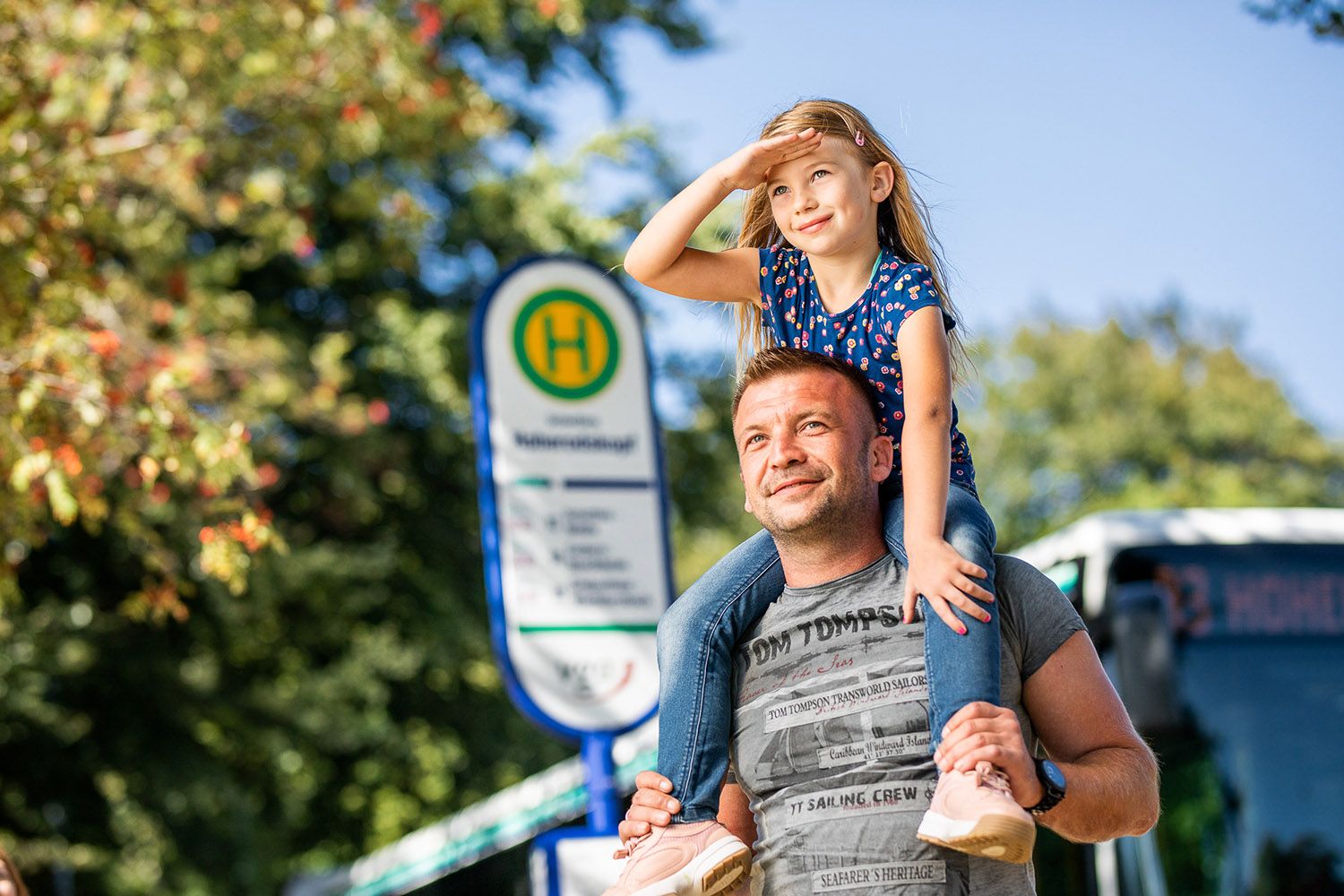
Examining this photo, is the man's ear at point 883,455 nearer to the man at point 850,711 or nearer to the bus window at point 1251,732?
the man at point 850,711

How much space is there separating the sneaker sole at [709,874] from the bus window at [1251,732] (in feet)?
14.5

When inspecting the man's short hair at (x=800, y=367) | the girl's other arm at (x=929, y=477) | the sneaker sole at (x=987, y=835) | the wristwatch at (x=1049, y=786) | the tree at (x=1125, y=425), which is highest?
the tree at (x=1125, y=425)

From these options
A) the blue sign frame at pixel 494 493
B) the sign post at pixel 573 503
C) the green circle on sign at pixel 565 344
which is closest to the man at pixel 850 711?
the sign post at pixel 573 503

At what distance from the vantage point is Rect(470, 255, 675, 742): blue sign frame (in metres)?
6.00

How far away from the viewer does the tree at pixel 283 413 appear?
31.4ft

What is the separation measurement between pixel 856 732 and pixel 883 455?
0.54 metres

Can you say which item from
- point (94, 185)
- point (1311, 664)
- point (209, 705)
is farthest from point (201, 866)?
point (1311, 664)

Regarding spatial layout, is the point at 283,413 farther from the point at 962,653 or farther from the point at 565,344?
the point at 962,653

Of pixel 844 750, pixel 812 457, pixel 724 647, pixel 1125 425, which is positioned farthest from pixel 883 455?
pixel 1125 425

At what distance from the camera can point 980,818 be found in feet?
8.26

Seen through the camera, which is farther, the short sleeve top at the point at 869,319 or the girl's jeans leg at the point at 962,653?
the short sleeve top at the point at 869,319

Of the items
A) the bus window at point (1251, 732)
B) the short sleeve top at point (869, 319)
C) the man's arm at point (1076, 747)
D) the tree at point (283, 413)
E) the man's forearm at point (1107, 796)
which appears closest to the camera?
the man's arm at point (1076, 747)

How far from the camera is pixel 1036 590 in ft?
9.77

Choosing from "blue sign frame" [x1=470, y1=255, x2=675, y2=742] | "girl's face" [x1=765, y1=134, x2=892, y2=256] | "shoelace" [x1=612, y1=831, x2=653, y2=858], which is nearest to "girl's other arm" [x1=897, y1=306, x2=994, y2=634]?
"girl's face" [x1=765, y1=134, x2=892, y2=256]
